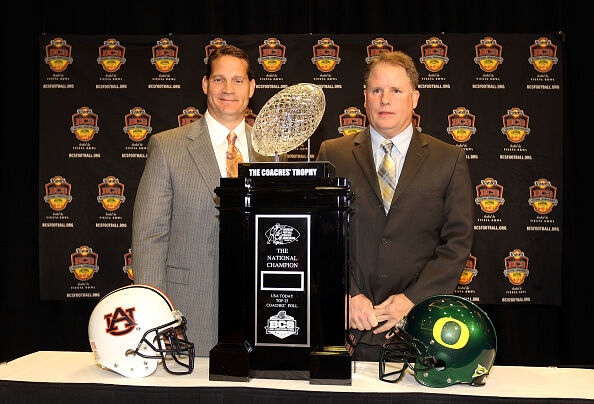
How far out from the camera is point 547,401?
1.49 meters

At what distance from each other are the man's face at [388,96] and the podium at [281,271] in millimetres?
846

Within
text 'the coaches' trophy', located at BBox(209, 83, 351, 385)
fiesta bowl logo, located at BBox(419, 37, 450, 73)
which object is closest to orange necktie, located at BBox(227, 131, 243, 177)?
text 'the coaches' trophy', located at BBox(209, 83, 351, 385)

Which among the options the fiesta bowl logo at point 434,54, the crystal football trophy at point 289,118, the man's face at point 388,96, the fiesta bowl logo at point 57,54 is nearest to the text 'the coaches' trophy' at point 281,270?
the crystal football trophy at point 289,118

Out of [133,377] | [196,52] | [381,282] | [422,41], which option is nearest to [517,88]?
[422,41]

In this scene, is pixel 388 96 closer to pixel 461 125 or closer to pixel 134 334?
pixel 134 334

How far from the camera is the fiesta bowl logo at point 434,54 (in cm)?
476

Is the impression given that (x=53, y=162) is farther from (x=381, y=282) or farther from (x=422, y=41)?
(x=381, y=282)

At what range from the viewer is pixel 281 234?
1.73 meters

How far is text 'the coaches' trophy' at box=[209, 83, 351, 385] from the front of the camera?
169 centimetres

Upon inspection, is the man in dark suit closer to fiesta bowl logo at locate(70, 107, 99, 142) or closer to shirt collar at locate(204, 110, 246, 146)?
shirt collar at locate(204, 110, 246, 146)

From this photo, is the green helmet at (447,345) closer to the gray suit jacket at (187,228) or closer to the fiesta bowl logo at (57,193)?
the gray suit jacket at (187,228)

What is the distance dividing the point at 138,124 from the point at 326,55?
160 centimetres

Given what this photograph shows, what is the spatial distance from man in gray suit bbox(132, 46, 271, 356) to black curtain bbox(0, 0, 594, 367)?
2.53 metres

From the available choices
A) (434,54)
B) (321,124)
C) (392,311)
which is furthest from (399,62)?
(434,54)
